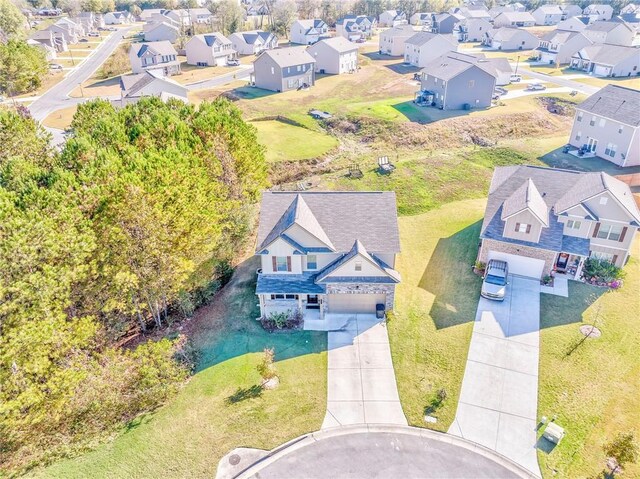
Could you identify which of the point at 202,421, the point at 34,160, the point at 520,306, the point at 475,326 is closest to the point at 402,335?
the point at 475,326

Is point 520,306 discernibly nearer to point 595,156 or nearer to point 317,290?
point 317,290

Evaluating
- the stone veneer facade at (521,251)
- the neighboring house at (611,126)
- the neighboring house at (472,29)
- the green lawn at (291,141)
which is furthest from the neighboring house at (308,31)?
the stone veneer facade at (521,251)

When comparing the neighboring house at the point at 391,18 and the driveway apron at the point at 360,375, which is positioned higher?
the neighboring house at the point at 391,18

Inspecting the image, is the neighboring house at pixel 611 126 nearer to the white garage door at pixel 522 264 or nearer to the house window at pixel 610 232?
the house window at pixel 610 232

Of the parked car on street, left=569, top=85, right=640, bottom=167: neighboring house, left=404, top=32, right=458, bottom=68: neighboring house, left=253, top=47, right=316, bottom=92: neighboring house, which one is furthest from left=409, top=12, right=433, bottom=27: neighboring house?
the parked car on street

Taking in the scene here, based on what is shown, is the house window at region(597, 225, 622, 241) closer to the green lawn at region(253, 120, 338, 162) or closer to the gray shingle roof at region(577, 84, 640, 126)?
the gray shingle roof at region(577, 84, 640, 126)
